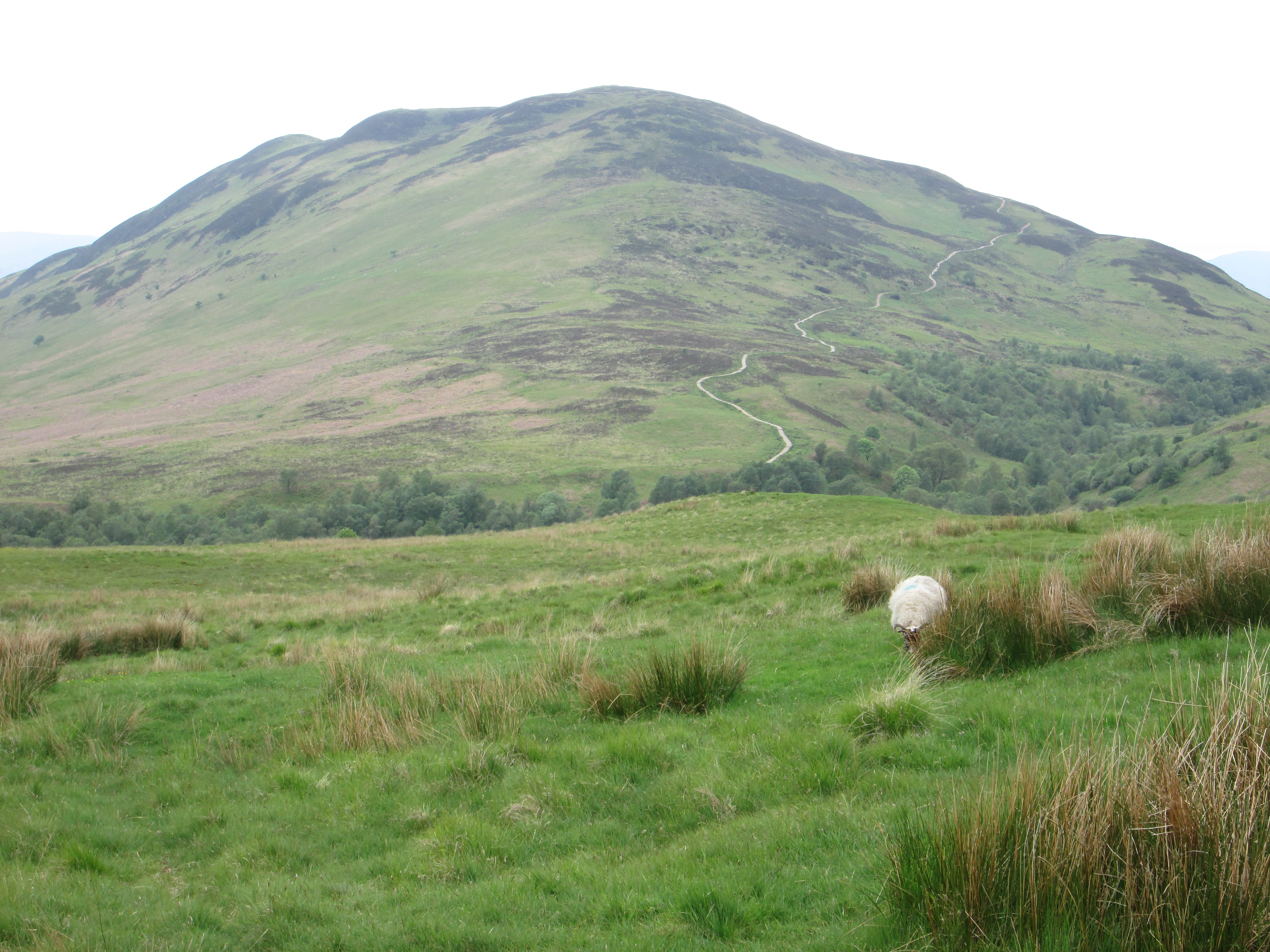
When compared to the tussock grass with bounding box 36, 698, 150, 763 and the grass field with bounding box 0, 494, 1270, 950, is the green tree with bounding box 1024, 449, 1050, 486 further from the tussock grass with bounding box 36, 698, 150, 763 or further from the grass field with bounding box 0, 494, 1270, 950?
the tussock grass with bounding box 36, 698, 150, 763

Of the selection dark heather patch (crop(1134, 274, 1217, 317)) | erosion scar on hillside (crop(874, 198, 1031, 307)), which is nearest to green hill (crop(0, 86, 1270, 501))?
dark heather patch (crop(1134, 274, 1217, 317))

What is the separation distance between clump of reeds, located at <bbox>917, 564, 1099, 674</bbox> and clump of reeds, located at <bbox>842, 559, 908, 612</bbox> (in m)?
3.89

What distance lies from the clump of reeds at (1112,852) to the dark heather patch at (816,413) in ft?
284

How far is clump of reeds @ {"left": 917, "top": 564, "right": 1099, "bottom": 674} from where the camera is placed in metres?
8.56

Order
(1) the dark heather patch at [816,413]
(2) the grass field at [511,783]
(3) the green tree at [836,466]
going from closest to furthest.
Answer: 1. (2) the grass field at [511,783]
2. (3) the green tree at [836,466]
3. (1) the dark heather patch at [816,413]

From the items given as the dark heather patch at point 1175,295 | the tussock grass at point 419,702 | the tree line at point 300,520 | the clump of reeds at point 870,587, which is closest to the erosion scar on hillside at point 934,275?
the dark heather patch at point 1175,295

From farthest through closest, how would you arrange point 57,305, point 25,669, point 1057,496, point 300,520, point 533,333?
point 57,305 → point 533,333 → point 1057,496 → point 300,520 → point 25,669

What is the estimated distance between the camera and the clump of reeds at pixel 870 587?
13.3 meters

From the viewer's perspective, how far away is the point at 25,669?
10656 millimetres

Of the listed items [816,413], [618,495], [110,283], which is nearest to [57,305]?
[110,283]

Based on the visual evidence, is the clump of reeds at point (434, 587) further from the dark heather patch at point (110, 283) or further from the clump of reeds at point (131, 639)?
the dark heather patch at point (110, 283)

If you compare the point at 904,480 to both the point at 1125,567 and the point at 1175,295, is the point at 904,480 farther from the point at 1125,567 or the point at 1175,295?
the point at 1175,295

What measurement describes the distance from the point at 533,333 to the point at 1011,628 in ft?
381

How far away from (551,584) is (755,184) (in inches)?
7672
